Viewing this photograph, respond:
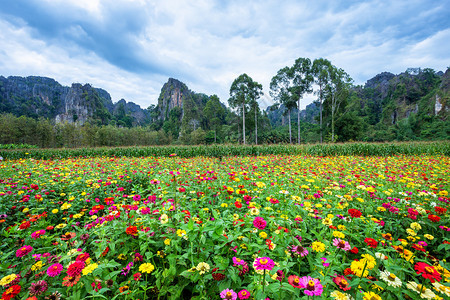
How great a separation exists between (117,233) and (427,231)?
3.20 m

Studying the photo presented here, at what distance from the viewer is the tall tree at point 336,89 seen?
2256cm

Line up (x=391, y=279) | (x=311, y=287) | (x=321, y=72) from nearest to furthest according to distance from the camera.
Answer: (x=311, y=287) → (x=391, y=279) → (x=321, y=72)

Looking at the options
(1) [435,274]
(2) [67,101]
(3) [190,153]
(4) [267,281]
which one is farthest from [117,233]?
(2) [67,101]

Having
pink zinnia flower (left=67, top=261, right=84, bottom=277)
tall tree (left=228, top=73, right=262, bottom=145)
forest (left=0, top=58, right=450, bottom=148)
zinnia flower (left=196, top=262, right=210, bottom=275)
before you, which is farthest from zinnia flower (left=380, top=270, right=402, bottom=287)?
tall tree (left=228, top=73, right=262, bottom=145)

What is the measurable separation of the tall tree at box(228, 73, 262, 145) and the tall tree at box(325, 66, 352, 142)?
401 inches

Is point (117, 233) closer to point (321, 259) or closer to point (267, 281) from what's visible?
point (267, 281)

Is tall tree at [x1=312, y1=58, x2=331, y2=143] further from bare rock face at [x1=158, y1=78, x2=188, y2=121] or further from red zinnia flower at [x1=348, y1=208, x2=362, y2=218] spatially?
bare rock face at [x1=158, y1=78, x2=188, y2=121]

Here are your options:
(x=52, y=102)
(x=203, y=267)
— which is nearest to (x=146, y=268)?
(x=203, y=267)

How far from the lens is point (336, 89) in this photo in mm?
23625

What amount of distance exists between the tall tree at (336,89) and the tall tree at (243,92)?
1019 centimetres

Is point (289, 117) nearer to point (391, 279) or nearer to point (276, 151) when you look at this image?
point (276, 151)

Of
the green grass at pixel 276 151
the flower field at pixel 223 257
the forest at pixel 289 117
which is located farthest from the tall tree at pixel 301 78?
the flower field at pixel 223 257

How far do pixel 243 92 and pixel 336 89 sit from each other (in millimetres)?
13058

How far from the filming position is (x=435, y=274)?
34.7 inches
